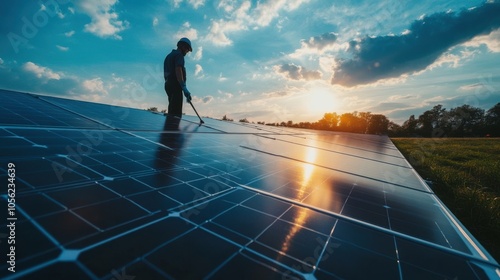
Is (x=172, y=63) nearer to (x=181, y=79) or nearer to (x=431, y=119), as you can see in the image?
(x=181, y=79)

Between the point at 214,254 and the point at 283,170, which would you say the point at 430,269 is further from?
the point at 283,170

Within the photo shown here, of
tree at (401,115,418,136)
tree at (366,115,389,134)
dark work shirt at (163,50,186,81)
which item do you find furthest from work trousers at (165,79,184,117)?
tree at (401,115,418,136)

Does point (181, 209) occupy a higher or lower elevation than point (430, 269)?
higher

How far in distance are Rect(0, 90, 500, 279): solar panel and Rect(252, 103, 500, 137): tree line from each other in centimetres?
5698

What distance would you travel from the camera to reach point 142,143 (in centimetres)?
367

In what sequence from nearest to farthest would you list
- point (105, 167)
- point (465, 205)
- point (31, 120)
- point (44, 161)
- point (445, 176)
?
point (44, 161), point (105, 167), point (31, 120), point (465, 205), point (445, 176)

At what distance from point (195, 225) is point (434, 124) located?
115333 mm

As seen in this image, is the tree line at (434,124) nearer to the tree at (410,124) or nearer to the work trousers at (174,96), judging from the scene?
the tree at (410,124)

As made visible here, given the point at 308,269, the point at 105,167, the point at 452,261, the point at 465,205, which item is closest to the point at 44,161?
the point at 105,167

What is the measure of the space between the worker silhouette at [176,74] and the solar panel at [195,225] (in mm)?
6420

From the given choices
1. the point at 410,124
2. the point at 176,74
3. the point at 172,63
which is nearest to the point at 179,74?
the point at 176,74

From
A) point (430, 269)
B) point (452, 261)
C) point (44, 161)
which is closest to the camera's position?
point (430, 269)

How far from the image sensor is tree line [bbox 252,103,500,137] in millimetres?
66062

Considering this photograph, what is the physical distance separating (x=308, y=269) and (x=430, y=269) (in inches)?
33.8
